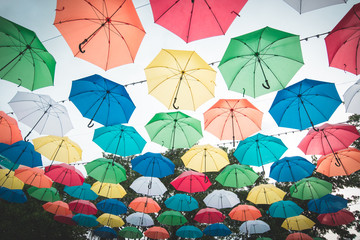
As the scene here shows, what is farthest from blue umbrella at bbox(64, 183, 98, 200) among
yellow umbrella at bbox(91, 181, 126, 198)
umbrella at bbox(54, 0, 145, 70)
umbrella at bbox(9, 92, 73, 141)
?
umbrella at bbox(54, 0, 145, 70)

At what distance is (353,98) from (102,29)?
7.04 metres

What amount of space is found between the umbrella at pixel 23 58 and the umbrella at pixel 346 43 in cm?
672

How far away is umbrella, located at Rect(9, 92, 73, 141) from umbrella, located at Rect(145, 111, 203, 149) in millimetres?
3309

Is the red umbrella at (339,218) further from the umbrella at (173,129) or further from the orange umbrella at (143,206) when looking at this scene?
the orange umbrella at (143,206)

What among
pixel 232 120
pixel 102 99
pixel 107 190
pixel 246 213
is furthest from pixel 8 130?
pixel 246 213

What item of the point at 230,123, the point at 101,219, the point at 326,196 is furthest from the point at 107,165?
the point at 326,196

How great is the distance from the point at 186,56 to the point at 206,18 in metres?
1.08

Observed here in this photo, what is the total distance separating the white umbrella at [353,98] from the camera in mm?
5234

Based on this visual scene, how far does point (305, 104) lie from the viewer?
5.17 m

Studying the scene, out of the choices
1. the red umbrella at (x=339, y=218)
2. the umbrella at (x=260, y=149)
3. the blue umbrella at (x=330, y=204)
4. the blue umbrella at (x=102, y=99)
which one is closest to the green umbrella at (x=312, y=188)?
the blue umbrella at (x=330, y=204)

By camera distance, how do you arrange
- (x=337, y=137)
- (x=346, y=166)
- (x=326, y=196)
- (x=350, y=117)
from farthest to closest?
(x=350, y=117), (x=326, y=196), (x=346, y=166), (x=337, y=137)

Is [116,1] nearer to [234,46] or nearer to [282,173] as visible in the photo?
[234,46]

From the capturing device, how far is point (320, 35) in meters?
4.17

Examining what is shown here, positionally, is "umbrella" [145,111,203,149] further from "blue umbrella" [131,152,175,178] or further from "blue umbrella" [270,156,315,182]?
"blue umbrella" [270,156,315,182]
